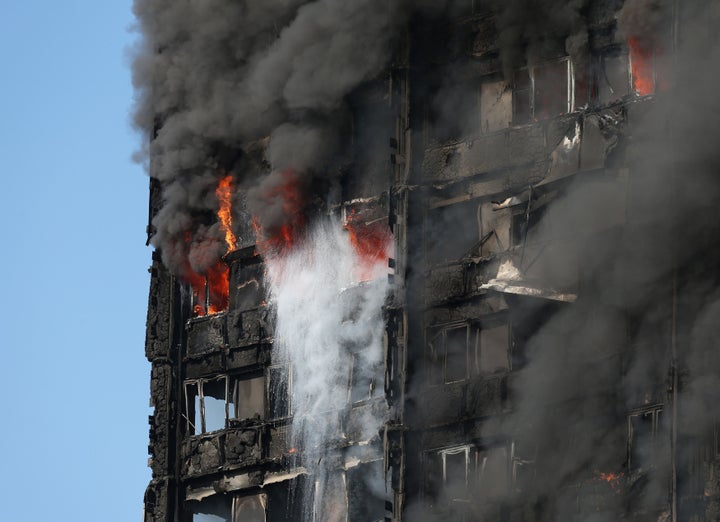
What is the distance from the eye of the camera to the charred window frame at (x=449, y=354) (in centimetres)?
4206

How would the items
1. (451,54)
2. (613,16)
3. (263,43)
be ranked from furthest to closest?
(263,43) → (451,54) → (613,16)

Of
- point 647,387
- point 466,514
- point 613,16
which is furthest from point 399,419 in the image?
point 613,16

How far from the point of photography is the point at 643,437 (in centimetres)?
3869

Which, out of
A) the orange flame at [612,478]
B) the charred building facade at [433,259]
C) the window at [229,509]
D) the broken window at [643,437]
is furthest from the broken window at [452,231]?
the window at [229,509]

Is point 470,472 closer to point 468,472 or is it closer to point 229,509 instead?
point 468,472

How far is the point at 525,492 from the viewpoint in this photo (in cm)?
3981

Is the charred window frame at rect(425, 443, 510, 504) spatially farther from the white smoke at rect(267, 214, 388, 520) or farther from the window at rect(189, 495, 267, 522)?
the window at rect(189, 495, 267, 522)

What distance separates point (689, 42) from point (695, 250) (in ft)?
13.7

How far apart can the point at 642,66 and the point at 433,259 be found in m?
6.11

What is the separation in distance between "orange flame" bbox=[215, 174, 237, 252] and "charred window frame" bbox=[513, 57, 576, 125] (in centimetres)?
825

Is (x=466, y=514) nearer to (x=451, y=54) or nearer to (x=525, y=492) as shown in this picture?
(x=525, y=492)

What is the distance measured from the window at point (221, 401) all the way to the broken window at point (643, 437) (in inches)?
399

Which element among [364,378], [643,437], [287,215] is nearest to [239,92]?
[287,215]

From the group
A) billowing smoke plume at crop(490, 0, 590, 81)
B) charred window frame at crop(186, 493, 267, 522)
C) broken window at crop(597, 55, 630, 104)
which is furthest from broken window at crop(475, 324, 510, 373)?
charred window frame at crop(186, 493, 267, 522)
